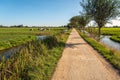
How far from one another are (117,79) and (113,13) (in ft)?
65.6

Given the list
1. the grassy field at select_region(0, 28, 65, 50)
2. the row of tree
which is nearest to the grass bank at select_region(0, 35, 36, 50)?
the grassy field at select_region(0, 28, 65, 50)

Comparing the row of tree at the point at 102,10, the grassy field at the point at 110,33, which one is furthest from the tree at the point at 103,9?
the grassy field at the point at 110,33

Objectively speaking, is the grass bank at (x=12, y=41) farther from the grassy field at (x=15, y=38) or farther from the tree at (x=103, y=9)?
the tree at (x=103, y=9)

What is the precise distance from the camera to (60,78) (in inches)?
353

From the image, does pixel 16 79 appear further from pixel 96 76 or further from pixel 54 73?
pixel 96 76

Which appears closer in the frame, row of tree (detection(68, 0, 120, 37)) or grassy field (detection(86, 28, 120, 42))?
row of tree (detection(68, 0, 120, 37))

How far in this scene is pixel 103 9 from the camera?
27219 millimetres

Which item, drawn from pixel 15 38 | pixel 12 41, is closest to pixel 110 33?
pixel 15 38

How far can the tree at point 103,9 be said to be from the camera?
88.8 feet

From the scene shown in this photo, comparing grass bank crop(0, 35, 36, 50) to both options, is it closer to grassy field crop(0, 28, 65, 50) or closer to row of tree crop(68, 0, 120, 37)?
grassy field crop(0, 28, 65, 50)

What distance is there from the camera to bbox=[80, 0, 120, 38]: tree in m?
27.1

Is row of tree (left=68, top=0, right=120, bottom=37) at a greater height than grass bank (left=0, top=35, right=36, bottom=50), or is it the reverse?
row of tree (left=68, top=0, right=120, bottom=37)

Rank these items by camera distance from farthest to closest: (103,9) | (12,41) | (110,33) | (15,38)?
(110,33) → (15,38) → (12,41) → (103,9)

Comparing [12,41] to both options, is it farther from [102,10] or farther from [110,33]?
[110,33]
